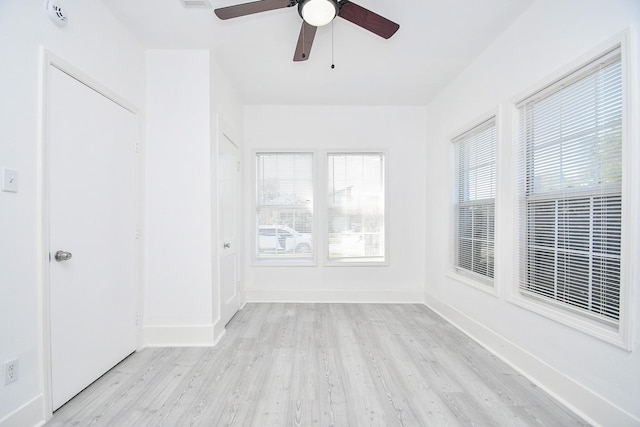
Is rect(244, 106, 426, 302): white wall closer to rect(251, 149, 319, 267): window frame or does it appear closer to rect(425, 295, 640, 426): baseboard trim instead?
rect(251, 149, 319, 267): window frame

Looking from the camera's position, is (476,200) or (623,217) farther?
(476,200)

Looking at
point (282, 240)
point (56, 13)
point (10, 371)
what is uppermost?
point (56, 13)

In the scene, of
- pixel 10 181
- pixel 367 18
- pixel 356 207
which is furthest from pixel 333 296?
pixel 10 181

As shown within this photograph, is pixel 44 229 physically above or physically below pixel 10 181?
below

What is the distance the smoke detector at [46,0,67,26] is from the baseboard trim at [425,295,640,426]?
3.93 meters

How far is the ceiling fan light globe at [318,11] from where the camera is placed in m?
1.61

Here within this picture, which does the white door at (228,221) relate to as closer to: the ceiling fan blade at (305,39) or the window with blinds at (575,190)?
the ceiling fan blade at (305,39)

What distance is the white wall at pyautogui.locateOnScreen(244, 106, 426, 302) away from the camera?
385 cm

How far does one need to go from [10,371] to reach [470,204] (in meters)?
3.73

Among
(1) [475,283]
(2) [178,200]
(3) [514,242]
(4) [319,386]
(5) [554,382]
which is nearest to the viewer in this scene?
(5) [554,382]

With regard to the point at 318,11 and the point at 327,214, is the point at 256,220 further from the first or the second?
the point at 318,11

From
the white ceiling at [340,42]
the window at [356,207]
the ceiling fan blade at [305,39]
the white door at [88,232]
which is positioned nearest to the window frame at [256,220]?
the window at [356,207]

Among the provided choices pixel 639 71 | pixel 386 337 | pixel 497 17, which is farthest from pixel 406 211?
pixel 639 71

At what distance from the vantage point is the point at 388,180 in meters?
3.88
